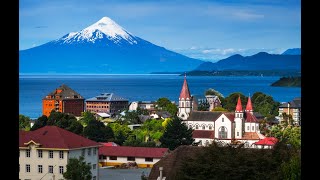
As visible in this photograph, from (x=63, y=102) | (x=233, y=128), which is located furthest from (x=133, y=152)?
(x=63, y=102)

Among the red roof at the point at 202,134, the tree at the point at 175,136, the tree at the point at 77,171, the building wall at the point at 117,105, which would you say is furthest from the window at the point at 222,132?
the building wall at the point at 117,105

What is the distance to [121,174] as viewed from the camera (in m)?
17.0

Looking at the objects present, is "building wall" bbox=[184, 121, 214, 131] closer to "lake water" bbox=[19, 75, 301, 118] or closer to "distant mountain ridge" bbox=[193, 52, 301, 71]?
"lake water" bbox=[19, 75, 301, 118]

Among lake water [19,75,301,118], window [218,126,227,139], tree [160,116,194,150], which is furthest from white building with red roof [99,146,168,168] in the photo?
lake water [19,75,301,118]

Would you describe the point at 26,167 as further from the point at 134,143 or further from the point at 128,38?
the point at 128,38

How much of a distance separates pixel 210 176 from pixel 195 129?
60.6ft

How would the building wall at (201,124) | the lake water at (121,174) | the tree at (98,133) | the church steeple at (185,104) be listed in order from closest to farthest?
the lake water at (121,174), the tree at (98,133), the building wall at (201,124), the church steeple at (185,104)

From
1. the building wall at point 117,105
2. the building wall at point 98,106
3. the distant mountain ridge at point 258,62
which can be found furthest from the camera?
the distant mountain ridge at point 258,62

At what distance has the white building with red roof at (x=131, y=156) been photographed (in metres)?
19.3

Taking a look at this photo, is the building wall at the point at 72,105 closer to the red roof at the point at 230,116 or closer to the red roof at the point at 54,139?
the red roof at the point at 230,116

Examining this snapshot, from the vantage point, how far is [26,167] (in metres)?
13.3

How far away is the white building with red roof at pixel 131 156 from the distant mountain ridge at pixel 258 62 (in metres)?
105
